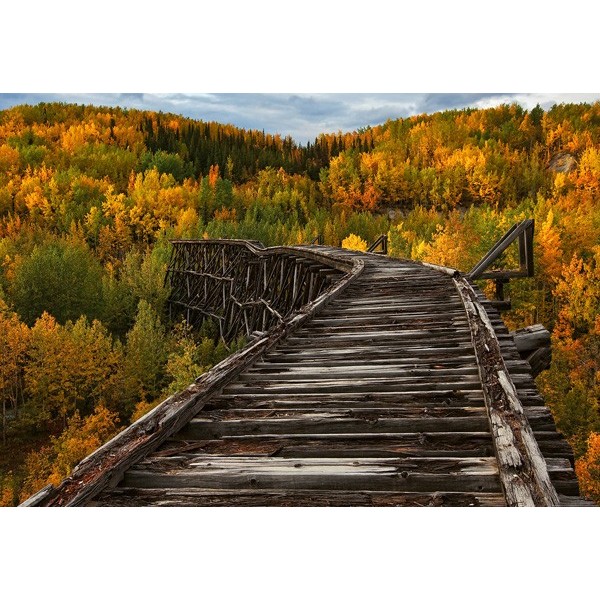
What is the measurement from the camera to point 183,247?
28.5m

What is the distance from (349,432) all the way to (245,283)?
48.9 ft

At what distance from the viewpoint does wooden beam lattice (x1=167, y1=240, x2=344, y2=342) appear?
11773 millimetres

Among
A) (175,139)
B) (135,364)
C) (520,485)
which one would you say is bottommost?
(135,364)

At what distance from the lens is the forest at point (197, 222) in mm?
20734

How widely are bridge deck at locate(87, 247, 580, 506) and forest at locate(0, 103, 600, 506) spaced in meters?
7.23

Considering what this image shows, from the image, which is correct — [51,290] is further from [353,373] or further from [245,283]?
[353,373]

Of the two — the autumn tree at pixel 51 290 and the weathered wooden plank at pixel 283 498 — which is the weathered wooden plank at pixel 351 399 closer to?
the weathered wooden plank at pixel 283 498

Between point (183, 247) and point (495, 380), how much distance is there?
85.4 ft

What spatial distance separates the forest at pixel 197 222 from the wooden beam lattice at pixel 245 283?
113cm

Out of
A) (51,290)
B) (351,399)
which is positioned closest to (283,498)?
(351,399)

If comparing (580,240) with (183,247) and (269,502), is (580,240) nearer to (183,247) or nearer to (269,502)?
(183,247)

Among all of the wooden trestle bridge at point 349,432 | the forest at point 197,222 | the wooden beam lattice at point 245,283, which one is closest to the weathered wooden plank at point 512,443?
the wooden trestle bridge at point 349,432

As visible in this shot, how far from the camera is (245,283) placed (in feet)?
58.6

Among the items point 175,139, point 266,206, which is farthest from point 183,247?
point 266,206
